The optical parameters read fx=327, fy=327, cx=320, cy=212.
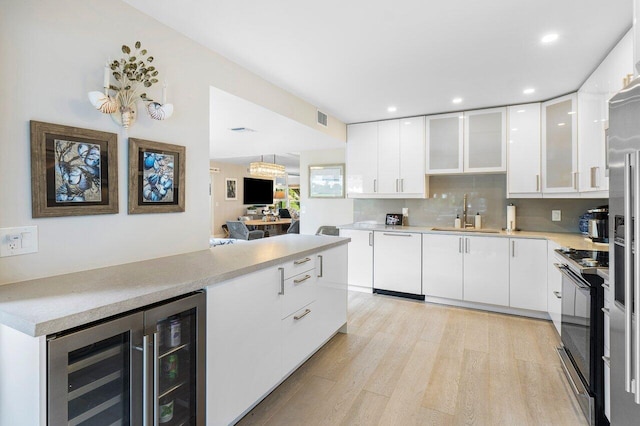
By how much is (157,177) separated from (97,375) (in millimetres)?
1179

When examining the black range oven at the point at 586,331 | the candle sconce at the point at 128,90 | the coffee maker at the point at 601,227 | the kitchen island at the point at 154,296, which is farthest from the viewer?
the coffee maker at the point at 601,227

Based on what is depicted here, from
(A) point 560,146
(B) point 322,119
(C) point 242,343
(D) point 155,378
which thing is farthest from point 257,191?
(D) point 155,378

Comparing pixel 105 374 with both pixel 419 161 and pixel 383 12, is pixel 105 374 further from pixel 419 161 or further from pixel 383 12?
pixel 419 161

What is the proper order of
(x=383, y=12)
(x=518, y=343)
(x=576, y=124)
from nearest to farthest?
(x=383, y=12) < (x=518, y=343) < (x=576, y=124)

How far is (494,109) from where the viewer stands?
3.84 meters

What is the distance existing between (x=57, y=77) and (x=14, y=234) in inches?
29.7

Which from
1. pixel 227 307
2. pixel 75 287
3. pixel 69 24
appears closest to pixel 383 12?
pixel 69 24

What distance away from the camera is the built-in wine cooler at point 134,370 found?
1069mm

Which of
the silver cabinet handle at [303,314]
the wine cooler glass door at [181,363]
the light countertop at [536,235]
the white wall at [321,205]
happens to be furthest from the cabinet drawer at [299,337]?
the white wall at [321,205]

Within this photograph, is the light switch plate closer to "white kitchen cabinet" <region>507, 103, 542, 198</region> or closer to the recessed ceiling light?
the recessed ceiling light

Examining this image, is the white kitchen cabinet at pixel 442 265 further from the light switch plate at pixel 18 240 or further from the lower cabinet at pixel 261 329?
the light switch plate at pixel 18 240

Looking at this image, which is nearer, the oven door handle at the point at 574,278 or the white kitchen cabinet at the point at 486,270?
the oven door handle at the point at 574,278

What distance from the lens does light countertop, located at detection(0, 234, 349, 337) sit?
3.47 ft

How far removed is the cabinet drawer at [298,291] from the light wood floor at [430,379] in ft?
1.77
